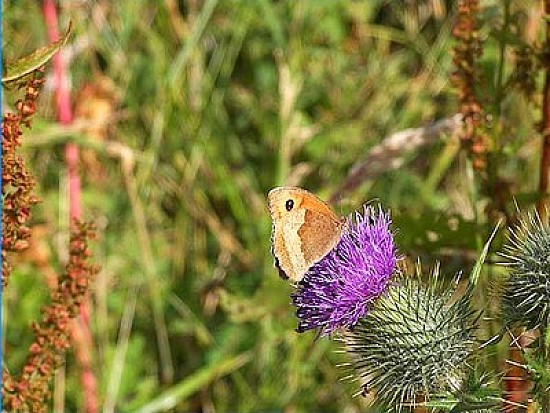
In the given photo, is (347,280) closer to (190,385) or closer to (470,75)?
(470,75)

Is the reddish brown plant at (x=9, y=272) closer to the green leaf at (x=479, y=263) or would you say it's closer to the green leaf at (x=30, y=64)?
the green leaf at (x=30, y=64)

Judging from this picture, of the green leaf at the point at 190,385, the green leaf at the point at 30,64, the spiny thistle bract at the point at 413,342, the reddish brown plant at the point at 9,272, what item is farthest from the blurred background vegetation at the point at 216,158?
the green leaf at the point at 30,64

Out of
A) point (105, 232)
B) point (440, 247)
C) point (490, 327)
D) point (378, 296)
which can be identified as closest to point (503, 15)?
point (440, 247)

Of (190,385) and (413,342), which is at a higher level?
(190,385)

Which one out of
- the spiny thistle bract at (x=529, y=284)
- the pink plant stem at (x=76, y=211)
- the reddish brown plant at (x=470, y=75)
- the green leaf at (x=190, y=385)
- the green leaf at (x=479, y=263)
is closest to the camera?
the green leaf at (x=479, y=263)

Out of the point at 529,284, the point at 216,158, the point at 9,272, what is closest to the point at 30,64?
the point at 9,272

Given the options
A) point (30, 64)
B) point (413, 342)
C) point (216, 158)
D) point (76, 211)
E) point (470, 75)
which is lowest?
point (413, 342)
